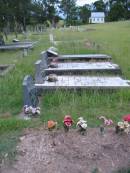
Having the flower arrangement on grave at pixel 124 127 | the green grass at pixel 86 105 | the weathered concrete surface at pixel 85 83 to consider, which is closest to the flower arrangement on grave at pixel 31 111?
the green grass at pixel 86 105

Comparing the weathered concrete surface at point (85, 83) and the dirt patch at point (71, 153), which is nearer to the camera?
the dirt patch at point (71, 153)

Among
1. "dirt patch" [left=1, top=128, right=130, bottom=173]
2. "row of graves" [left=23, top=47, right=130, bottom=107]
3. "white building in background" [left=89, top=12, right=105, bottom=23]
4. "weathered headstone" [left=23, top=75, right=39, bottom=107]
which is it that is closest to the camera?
"dirt patch" [left=1, top=128, right=130, bottom=173]

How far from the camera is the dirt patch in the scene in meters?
3.60

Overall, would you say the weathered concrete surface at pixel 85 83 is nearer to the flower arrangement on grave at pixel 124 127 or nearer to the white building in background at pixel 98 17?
the flower arrangement on grave at pixel 124 127

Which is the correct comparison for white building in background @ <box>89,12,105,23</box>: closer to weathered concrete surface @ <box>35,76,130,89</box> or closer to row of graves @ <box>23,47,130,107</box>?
row of graves @ <box>23,47,130,107</box>

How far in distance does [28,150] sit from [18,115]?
187 centimetres

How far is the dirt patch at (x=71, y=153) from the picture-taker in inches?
142

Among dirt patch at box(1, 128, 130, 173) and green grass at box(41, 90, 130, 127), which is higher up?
dirt patch at box(1, 128, 130, 173)

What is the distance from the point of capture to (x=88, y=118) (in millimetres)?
5371

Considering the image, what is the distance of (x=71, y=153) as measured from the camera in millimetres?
3836

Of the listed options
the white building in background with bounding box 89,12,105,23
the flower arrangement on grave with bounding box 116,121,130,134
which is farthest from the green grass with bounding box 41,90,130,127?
the white building in background with bounding box 89,12,105,23

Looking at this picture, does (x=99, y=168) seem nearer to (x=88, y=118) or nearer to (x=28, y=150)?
(x=28, y=150)

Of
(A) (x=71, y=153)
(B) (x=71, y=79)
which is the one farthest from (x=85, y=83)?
(A) (x=71, y=153)

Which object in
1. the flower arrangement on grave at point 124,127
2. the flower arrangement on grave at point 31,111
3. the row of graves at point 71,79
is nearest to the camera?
the flower arrangement on grave at point 124,127
